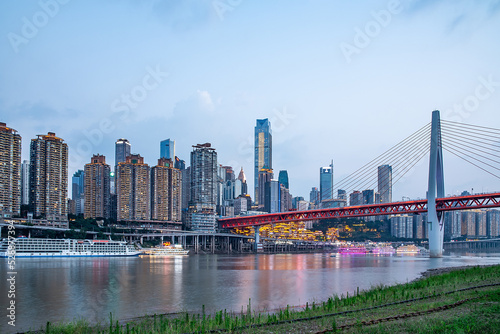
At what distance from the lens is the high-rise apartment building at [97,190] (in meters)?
170

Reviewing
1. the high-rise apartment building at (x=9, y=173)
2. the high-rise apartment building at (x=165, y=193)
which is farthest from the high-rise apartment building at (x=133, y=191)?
the high-rise apartment building at (x=9, y=173)

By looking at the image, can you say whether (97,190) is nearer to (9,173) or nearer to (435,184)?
(9,173)

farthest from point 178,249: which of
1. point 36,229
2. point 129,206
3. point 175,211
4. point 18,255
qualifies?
point 175,211

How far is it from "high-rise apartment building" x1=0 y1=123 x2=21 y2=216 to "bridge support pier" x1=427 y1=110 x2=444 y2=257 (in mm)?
100113

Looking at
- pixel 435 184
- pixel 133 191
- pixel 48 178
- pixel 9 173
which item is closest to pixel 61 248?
pixel 9 173

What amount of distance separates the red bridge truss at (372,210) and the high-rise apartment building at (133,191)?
135ft

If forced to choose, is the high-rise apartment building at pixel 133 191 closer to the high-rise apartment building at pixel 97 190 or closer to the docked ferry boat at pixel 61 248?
the high-rise apartment building at pixel 97 190

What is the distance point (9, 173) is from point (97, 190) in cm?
5906

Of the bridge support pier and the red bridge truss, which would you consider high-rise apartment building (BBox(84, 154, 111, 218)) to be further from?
the bridge support pier

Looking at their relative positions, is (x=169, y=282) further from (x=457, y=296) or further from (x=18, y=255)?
(x=18, y=255)

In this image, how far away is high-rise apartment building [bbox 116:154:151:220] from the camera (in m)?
166

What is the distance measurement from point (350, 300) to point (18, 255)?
6984 centimetres

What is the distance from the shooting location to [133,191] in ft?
554

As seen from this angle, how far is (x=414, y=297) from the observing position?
63.7 feet
